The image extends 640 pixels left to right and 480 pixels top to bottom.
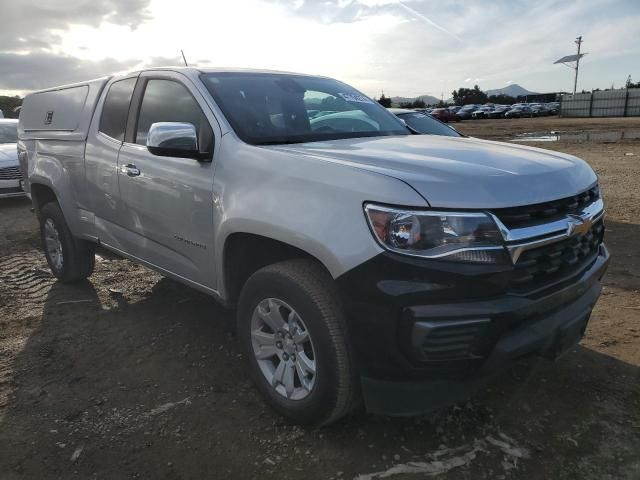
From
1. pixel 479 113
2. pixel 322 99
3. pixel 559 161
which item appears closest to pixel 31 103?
pixel 322 99

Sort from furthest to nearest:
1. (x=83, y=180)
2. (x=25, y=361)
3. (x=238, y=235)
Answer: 1. (x=83, y=180)
2. (x=25, y=361)
3. (x=238, y=235)

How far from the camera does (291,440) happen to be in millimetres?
2699

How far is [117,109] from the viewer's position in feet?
13.5

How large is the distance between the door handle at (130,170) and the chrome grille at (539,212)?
8.08 feet

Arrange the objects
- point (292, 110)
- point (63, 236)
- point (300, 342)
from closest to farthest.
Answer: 1. point (300, 342)
2. point (292, 110)
3. point (63, 236)

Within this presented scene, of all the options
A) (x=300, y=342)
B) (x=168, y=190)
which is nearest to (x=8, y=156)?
(x=168, y=190)

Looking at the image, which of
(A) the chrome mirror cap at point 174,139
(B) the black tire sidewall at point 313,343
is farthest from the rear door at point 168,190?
(B) the black tire sidewall at point 313,343

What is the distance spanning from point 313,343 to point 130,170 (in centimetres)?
204

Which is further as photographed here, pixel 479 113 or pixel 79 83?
pixel 479 113

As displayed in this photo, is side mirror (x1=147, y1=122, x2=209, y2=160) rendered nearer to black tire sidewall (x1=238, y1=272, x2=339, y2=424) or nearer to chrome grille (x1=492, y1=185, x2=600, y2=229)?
black tire sidewall (x1=238, y1=272, x2=339, y2=424)

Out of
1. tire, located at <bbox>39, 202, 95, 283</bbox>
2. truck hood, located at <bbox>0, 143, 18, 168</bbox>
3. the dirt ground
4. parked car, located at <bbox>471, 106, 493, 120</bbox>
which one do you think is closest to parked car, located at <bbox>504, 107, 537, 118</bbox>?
parked car, located at <bbox>471, 106, 493, 120</bbox>

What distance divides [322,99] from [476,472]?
2540mm

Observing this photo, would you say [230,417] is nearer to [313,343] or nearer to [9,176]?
[313,343]

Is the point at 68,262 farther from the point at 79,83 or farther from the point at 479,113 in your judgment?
the point at 479,113
